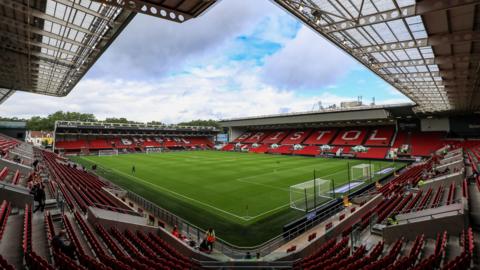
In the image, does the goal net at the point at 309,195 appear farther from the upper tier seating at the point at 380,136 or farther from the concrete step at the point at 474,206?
the upper tier seating at the point at 380,136

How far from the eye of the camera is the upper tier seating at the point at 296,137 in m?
56.8

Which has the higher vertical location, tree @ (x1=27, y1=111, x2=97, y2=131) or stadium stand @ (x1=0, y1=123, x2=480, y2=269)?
tree @ (x1=27, y1=111, x2=97, y2=131)

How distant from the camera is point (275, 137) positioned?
62.5m

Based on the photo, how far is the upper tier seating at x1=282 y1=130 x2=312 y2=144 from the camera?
56.8 metres

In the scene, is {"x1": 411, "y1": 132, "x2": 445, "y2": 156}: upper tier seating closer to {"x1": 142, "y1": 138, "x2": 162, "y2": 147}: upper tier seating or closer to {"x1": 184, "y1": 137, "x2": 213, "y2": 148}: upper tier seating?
{"x1": 184, "y1": 137, "x2": 213, "y2": 148}: upper tier seating

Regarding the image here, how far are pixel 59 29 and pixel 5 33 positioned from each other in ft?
9.39

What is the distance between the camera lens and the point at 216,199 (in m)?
19.2

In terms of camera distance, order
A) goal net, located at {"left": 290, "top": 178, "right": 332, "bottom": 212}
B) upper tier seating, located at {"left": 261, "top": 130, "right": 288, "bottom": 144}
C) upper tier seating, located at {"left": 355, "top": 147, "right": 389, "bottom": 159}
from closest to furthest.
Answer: goal net, located at {"left": 290, "top": 178, "right": 332, "bottom": 212} → upper tier seating, located at {"left": 355, "top": 147, "right": 389, "bottom": 159} → upper tier seating, located at {"left": 261, "top": 130, "right": 288, "bottom": 144}

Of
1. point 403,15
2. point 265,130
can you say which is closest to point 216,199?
point 403,15

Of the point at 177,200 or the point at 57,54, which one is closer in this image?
the point at 57,54

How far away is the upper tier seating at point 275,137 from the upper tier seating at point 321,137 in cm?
729

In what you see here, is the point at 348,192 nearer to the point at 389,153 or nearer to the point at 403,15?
the point at 403,15

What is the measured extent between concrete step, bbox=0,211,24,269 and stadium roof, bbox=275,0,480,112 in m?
11.0

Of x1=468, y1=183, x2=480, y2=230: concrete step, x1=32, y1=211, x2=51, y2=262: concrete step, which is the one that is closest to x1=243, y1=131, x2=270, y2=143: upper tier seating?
x1=468, y1=183, x2=480, y2=230: concrete step
